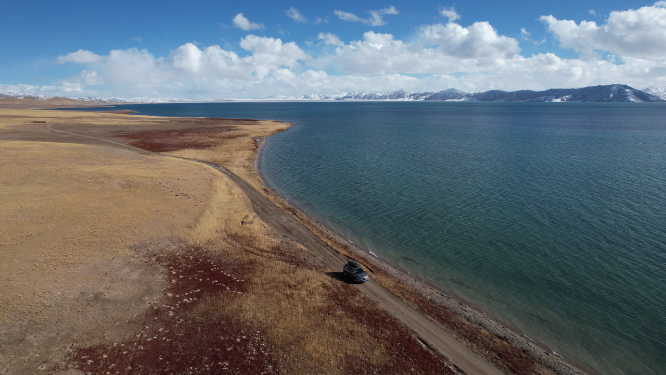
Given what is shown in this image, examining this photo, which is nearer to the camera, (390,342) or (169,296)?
(390,342)

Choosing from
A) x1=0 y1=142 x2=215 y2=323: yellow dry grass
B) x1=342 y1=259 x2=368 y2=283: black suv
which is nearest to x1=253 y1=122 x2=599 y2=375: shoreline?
x1=342 y1=259 x2=368 y2=283: black suv

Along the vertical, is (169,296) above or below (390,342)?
above

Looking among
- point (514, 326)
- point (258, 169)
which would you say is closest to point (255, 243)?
point (514, 326)

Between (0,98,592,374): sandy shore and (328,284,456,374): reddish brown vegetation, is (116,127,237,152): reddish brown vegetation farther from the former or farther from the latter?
(328,284,456,374): reddish brown vegetation

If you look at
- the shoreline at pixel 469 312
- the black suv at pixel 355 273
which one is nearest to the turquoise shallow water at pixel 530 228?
the shoreline at pixel 469 312

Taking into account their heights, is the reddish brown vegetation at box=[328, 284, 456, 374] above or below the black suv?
below

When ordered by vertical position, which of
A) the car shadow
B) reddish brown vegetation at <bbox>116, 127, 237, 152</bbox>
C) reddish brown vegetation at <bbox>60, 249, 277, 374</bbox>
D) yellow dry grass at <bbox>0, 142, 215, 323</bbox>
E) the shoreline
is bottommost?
the shoreline

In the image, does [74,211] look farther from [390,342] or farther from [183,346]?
[390,342]

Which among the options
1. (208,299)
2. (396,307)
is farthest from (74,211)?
(396,307)
